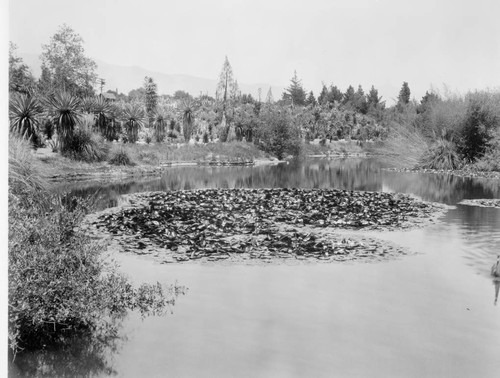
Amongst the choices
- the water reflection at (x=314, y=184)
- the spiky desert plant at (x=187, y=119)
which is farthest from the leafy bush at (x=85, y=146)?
the spiky desert plant at (x=187, y=119)

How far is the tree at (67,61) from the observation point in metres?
5.89

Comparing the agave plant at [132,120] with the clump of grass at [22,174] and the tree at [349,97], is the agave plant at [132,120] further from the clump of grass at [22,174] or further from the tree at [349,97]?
the tree at [349,97]

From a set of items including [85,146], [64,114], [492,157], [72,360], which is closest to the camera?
[72,360]

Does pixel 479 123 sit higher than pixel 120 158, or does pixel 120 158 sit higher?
pixel 479 123

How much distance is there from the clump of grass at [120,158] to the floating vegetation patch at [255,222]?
21.1ft

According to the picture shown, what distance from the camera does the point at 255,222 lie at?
854cm

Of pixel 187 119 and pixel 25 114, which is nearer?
pixel 25 114

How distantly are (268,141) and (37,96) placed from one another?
802 inches

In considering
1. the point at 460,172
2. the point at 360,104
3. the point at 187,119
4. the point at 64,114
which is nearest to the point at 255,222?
the point at 64,114

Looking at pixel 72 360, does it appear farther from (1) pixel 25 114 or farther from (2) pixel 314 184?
(2) pixel 314 184

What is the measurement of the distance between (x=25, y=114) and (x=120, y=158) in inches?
327

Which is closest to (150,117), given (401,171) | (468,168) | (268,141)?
(268,141)

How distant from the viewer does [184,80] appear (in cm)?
675

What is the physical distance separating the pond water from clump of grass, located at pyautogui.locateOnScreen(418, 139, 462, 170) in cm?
1462
